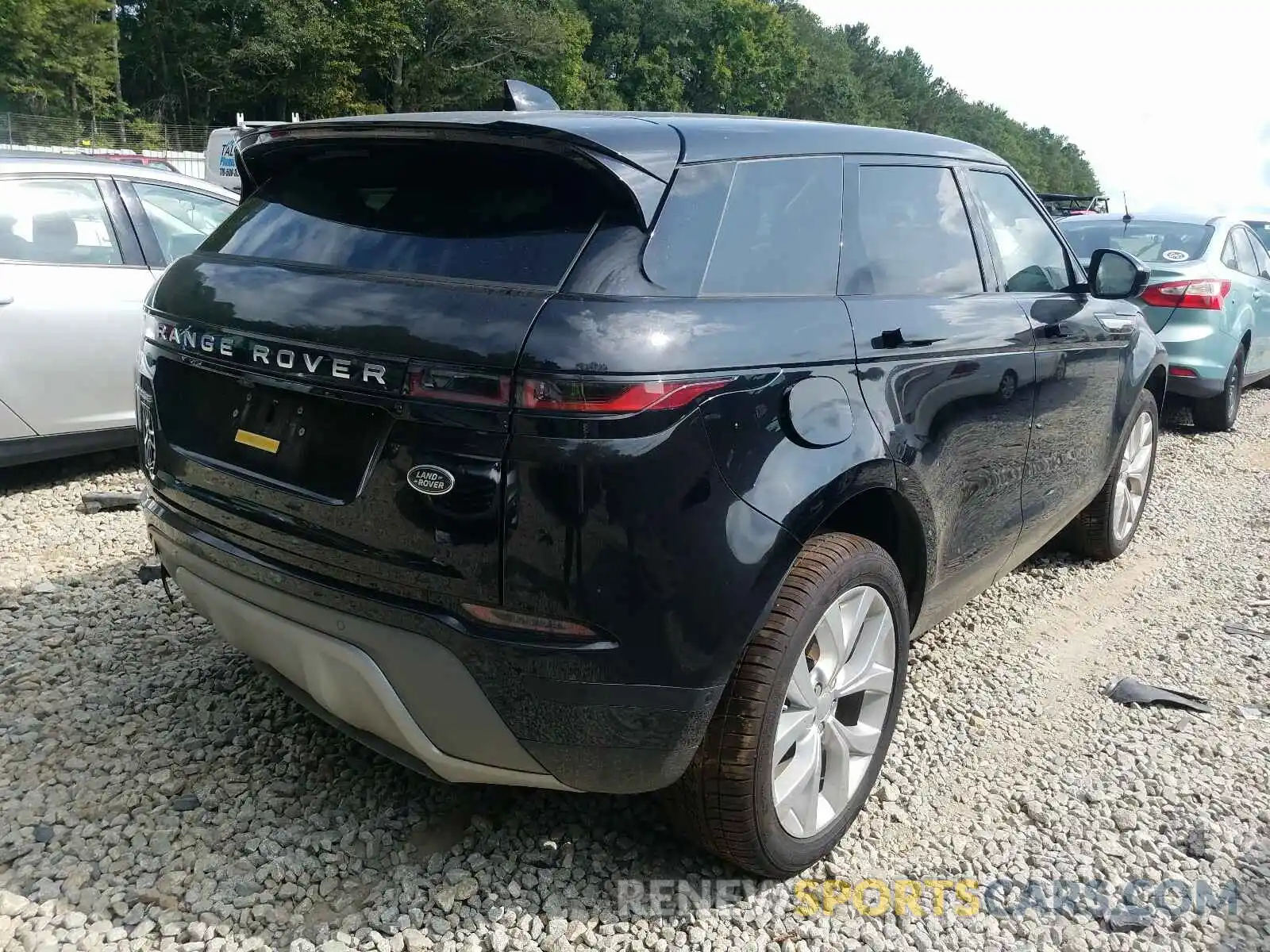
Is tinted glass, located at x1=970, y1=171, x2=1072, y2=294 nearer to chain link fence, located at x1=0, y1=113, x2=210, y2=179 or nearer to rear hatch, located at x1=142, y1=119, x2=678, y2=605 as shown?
rear hatch, located at x1=142, y1=119, x2=678, y2=605

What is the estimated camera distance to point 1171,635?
4.11 metres

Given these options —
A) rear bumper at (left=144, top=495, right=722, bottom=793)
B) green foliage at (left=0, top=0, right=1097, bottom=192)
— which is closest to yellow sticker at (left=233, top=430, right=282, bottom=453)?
rear bumper at (left=144, top=495, right=722, bottom=793)

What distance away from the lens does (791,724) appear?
93.2 inches

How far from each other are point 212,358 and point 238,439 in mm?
208

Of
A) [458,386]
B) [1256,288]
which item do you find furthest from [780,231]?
[1256,288]

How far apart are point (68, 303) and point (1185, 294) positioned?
6.94 metres

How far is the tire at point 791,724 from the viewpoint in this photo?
2.22 meters

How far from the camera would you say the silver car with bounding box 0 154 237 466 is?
4.81 metres

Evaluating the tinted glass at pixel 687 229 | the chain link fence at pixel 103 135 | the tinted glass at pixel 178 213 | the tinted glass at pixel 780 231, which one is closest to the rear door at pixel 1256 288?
the tinted glass at pixel 780 231

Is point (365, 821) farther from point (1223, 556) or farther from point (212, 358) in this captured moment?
point (1223, 556)

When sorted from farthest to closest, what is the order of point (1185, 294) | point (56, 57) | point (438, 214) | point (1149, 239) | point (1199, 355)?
point (56, 57) → point (1149, 239) → point (1199, 355) → point (1185, 294) → point (438, 214)

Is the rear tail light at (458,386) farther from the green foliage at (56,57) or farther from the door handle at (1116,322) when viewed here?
the green foliage at (56,57)

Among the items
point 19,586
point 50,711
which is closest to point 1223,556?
point 50,711

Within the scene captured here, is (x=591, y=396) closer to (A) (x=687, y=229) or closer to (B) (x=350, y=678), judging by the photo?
(A) (x=687, y=229)
